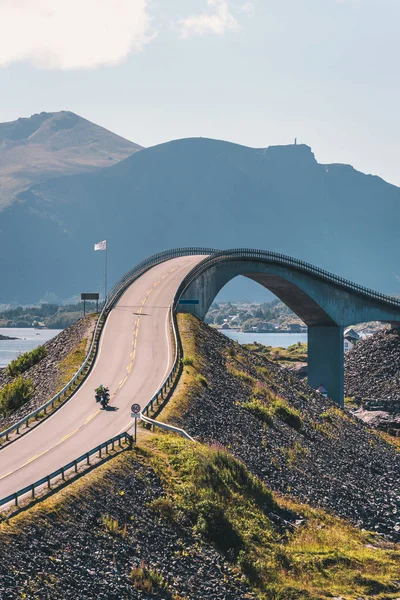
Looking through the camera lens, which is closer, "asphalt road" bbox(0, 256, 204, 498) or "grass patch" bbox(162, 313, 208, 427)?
"asphalt road" bbox(0, 256, 204, 498)

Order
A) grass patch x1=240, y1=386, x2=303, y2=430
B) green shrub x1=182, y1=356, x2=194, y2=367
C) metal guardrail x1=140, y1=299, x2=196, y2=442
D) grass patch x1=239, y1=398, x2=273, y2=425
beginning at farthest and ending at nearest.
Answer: green shrub x1=182, y1=356, x2=194, y2=367, grass patch x1=240, y1=386, x2=303, y2=430, grass patch x1=239, y1=398, x2=273, y2=425, metal guardrail x1=140, y1=299, x2=196, y2=442

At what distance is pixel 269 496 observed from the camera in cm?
4712

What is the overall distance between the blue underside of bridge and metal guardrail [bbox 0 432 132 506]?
56.0 meters

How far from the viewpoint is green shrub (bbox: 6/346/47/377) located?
80.9m

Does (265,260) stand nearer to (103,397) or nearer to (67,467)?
(103,397)

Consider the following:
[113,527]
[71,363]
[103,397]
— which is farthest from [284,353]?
[113,527]

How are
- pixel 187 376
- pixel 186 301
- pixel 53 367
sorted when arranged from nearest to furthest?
pixel 187 376 < pixel 53 367 < pixel 186 301

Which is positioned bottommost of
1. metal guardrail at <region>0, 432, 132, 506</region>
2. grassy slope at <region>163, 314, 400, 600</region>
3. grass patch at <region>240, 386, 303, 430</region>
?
grassy slope at <region>163, 314, 400, 600</region>

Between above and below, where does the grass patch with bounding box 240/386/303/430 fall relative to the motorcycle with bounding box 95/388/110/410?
below

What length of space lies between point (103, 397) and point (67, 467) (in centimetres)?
1656

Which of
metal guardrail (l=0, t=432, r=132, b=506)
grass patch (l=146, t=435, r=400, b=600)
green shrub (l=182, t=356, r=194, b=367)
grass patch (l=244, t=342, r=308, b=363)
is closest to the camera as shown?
metal guardrail (l=0, t=432, r=132, b=506)

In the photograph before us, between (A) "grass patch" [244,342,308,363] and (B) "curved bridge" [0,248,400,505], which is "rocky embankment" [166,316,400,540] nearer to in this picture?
(B) "curved bridge" [0,248,400,505]

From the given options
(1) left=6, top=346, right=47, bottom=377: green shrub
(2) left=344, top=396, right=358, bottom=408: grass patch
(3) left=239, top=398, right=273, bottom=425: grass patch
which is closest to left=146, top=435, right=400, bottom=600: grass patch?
(3) left=239, top=398, right=273, bottom=425: grass patch

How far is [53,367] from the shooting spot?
73.1m
